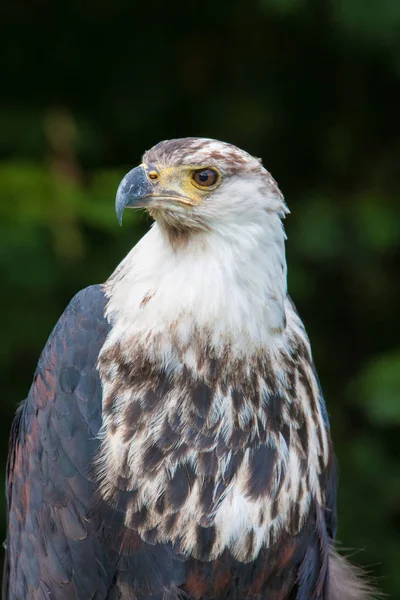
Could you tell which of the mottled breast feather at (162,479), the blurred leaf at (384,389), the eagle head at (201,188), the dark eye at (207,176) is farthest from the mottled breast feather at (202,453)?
the blurred leaf at (384,389)

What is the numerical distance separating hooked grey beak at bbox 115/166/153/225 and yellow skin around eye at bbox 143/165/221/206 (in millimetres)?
27

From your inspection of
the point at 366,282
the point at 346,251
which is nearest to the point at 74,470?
the point at 346,251

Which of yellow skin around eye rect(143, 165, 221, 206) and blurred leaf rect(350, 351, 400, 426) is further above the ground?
yellow skin around eye rect(143, 165, 221, 206)

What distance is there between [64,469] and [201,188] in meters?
1.10

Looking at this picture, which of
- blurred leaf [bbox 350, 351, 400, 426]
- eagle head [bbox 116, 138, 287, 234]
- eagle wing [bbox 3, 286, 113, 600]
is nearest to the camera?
eagle head [bbox 116, 138, 287, 234]

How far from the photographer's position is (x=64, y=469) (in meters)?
3.34

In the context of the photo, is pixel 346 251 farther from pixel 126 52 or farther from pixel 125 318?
pixel 125 318

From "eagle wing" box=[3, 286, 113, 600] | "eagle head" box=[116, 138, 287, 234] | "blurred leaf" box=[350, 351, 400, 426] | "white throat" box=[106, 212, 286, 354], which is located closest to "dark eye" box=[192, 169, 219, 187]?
"eagle head" box=[116, 138, 287, 234]

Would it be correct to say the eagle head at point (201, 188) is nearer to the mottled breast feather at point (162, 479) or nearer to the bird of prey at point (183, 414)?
the bird of prey at point (183, 414)

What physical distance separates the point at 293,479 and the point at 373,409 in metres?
1.88

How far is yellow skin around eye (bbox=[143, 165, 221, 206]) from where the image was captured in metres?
3.15

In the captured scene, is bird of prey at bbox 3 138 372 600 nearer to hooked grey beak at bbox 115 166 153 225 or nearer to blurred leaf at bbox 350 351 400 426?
hooked grey beak at bbox 115 166 153 225

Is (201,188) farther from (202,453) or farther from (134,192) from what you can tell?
(202,453)

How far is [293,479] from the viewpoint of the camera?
3379mm
